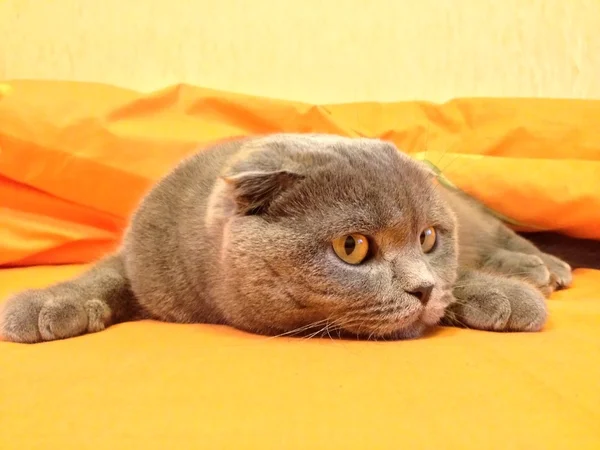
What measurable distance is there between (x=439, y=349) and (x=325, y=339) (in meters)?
0.18

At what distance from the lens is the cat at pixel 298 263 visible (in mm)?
880

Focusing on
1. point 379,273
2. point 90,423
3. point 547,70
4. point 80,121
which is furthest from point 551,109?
point 90,423

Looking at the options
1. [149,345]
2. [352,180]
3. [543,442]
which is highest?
[352,180]

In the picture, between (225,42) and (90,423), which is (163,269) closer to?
(90,423)

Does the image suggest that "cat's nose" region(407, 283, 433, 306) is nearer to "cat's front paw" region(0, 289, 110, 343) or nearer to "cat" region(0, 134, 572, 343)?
"cat" region(0, 134, 572, 343)

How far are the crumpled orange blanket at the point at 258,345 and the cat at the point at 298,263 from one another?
5 cm

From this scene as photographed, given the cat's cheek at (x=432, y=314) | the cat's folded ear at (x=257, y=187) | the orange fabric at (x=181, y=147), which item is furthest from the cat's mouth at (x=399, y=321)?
the orange fabric at (x=181, y=147)

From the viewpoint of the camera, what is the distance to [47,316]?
973mm

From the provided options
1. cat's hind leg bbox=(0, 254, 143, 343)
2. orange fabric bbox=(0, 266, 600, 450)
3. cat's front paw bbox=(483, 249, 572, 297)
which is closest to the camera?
orange fabric bbox=(0, 266, 600, 450)

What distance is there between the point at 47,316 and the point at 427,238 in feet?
2.21

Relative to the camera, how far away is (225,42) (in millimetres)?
2158

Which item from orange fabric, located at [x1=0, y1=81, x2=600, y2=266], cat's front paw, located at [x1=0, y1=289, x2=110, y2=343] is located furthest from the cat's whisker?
orange fabric, located at [x1=0, y1=81, x2=600, y2=266]

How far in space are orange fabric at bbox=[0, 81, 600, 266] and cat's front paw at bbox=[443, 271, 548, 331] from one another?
0.59 m

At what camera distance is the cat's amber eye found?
0.89m
